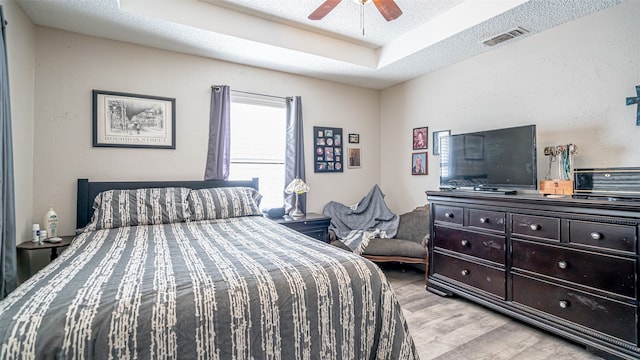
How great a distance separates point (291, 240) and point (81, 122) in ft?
7.87

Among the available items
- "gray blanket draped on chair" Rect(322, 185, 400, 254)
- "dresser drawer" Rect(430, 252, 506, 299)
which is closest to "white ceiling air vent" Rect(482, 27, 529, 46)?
"gray blanket draped on chair" Rect(322, 185, 400, 254)

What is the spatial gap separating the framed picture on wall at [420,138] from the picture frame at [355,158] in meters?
0.81

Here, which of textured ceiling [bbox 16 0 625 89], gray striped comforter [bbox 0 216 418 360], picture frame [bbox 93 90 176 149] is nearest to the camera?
gray striped comforter [bbox 0 216 418 360]

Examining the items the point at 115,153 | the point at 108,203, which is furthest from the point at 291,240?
the point at 115,153

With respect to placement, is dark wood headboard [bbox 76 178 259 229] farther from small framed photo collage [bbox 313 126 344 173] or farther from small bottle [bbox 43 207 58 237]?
small framed photo collage [bbox 313 126 344 173]

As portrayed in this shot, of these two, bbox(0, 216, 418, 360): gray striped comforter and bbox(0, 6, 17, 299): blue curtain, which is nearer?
bbox(0, 216, 418, 360): gray striped comforter

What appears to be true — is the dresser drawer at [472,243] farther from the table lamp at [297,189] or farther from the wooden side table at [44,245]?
the wooden side table at [44,245]

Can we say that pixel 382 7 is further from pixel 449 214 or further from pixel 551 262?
pixel 551 262

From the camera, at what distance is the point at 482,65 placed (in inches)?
127

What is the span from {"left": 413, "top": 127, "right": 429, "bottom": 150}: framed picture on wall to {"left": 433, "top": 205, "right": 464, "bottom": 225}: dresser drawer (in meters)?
1.15

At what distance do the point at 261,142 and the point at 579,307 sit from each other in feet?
10.9

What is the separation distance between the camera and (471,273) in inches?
106

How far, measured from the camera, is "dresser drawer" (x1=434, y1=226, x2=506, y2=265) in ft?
8.16

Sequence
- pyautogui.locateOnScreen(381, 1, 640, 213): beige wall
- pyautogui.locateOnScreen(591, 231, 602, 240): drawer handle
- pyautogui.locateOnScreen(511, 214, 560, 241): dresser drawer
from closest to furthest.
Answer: pyautogui.locateOnScreen(591, 231, 602, 240): drawer handle < pyautogui.locateOnScreen(511, 214, 560, 241): dresser drawer < pyautogui.locateOnScreen(381, 1, 640, 213): beige wall
